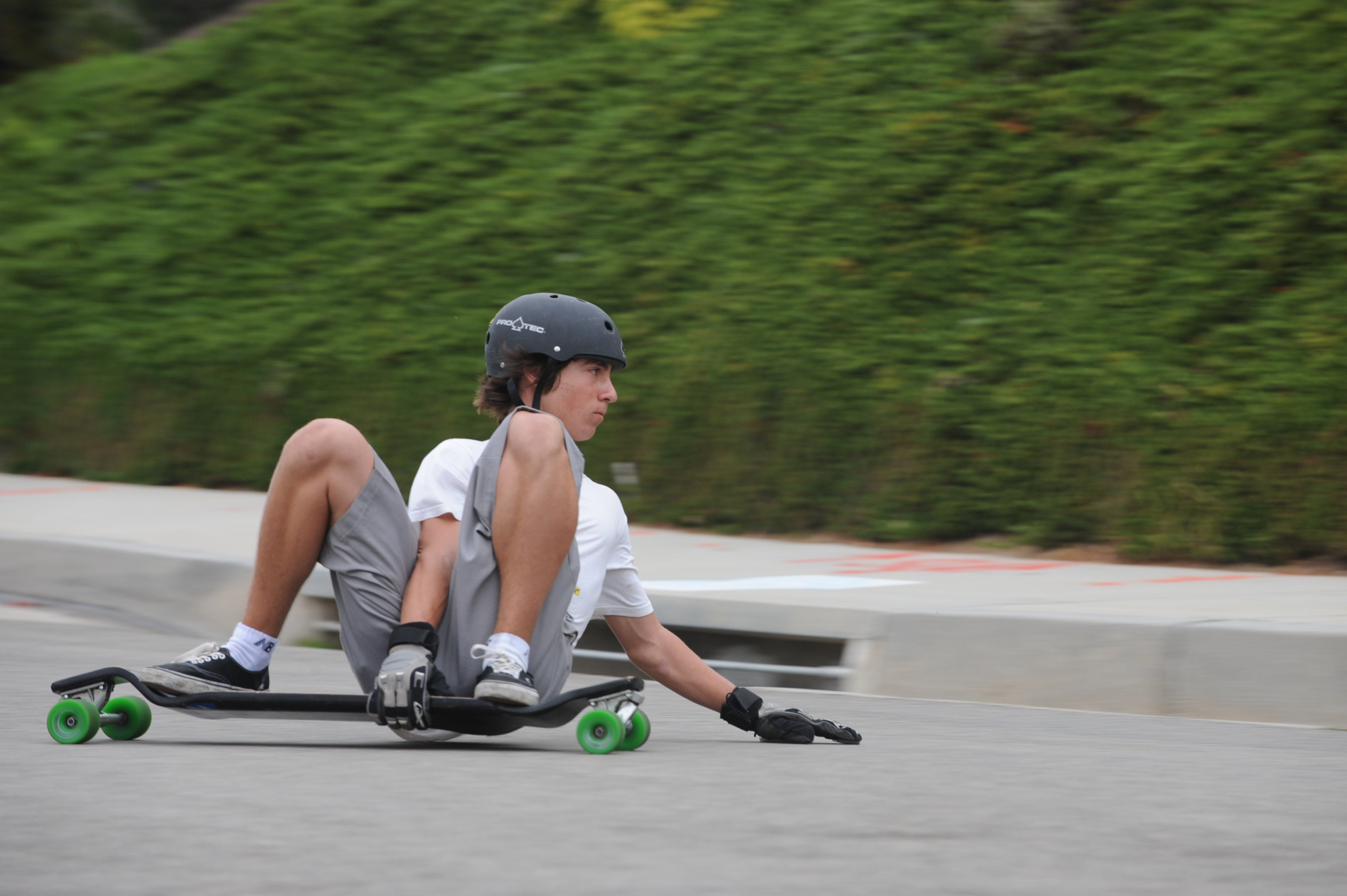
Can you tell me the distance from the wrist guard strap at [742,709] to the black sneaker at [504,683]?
0.69m

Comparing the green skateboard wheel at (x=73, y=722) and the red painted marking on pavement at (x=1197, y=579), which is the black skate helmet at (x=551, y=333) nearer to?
the green skateboard wheel at (x=73, y=722)

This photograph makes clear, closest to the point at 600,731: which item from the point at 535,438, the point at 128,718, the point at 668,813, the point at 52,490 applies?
the point at 535,438

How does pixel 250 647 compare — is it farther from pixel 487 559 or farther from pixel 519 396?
pixel 519 396

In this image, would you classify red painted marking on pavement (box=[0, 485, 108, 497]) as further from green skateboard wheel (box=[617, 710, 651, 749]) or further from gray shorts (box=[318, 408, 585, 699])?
green skateboard wheel (box=[617, 710, 651, 749])

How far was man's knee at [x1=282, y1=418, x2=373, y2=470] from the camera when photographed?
163 inches

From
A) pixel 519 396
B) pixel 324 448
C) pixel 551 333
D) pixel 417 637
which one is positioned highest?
pixel 551 333

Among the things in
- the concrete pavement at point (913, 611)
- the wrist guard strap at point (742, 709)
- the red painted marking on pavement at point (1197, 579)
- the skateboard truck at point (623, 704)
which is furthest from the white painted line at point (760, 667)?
the skateboard truck at point (623, 704)

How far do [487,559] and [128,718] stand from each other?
1.06 metres

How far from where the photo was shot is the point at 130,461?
10969 mm

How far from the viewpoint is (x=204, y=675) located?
4.16 meters

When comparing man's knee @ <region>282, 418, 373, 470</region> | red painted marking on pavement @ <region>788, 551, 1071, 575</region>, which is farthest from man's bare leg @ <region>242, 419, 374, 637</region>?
red painted marking on pavement @ <region>788, 551, 1071, 575</region>

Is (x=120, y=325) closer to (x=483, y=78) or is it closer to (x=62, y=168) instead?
(x=62, y=168)

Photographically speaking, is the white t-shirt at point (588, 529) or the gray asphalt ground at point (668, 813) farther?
the white t-shirt at point (588, 529)

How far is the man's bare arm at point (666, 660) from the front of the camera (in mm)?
4504
